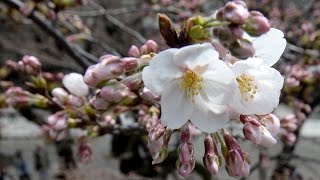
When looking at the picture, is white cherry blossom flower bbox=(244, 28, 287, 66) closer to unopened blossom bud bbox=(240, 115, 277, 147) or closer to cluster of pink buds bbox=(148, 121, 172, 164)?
unopened blossom bud bbox=(240, 115, 277, 147)

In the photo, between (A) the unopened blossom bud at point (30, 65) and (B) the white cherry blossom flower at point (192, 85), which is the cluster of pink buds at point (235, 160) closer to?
(B) the white cherry blossom flower at point (192, 85)

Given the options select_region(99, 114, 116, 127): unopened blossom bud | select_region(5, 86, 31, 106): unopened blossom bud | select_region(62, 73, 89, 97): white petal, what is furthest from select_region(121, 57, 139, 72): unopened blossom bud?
select_region(5, 86, 31, 106): unopened blossom bud

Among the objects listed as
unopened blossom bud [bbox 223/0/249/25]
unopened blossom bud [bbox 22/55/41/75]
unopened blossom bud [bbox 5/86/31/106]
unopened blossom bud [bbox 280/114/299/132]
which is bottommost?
unopened blossom bud [bbox 280/114/299/132]

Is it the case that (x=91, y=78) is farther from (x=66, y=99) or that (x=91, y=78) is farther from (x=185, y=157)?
(x=66, y=99)

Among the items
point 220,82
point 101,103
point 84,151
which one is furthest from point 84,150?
point 220,82

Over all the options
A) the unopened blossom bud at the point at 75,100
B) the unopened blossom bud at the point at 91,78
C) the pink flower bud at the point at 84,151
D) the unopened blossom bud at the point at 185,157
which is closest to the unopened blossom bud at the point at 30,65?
the unopened blossom bud at the point at 75,100
